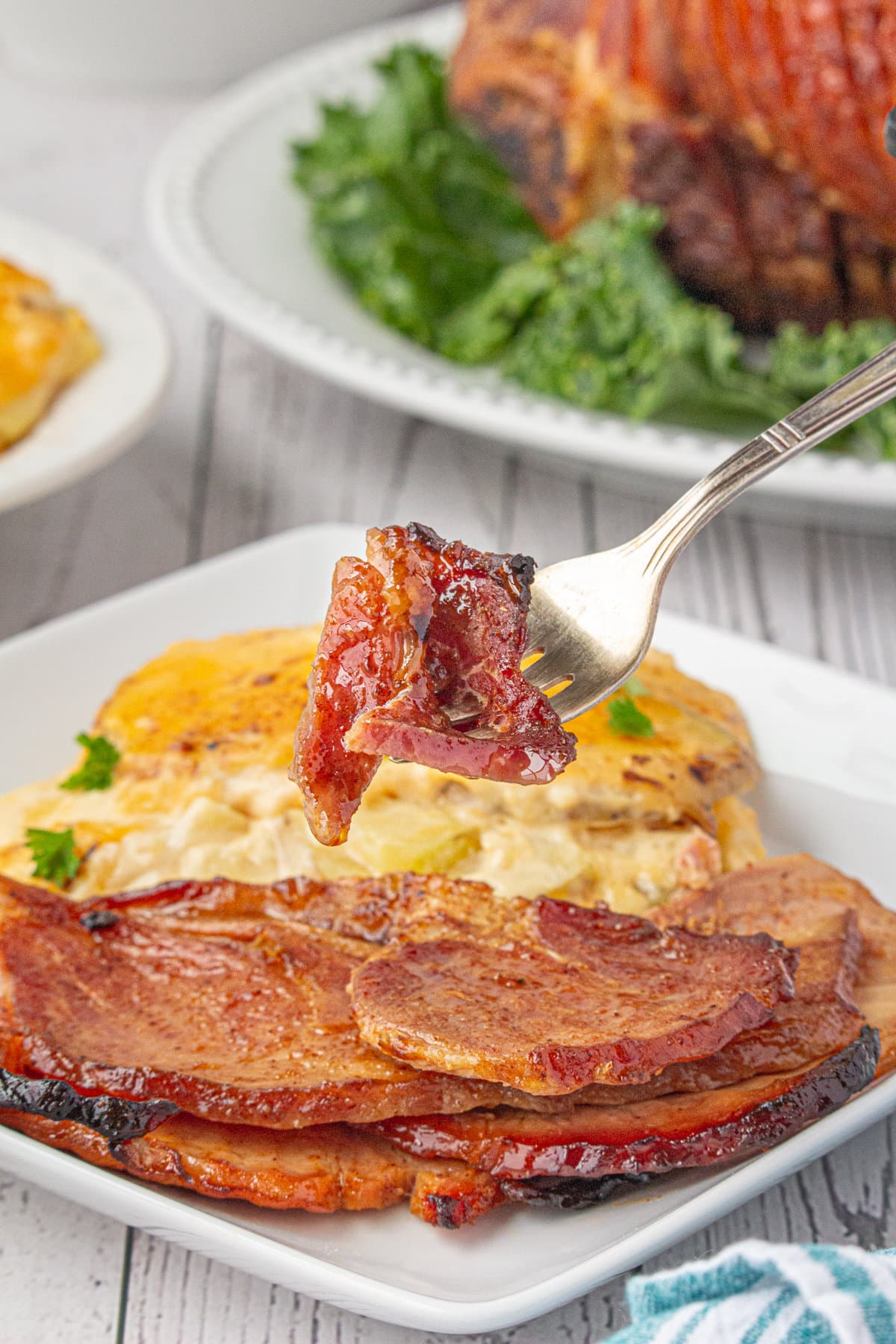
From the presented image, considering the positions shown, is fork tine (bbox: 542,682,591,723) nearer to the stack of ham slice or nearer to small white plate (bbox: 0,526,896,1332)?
the stack of ham slice

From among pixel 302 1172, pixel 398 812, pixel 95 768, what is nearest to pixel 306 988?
pixel 302 1172

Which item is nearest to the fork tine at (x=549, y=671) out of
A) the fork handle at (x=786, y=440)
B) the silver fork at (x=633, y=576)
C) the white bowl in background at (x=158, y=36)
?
the silver fork at (x=633, y=576)

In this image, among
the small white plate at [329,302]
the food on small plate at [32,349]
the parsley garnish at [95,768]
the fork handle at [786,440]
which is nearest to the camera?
the fork handle at [786,440]

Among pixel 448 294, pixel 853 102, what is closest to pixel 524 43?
pixel 448 294

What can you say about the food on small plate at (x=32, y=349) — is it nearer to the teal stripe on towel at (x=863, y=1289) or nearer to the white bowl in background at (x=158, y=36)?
the teal stripe on towel at (x=863, y=1289)

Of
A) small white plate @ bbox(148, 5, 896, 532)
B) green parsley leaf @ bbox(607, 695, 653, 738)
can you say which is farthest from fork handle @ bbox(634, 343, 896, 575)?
small white plate @ bbox(148, 5, 896, 532)

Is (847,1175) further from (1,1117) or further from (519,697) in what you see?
(1,1117)
